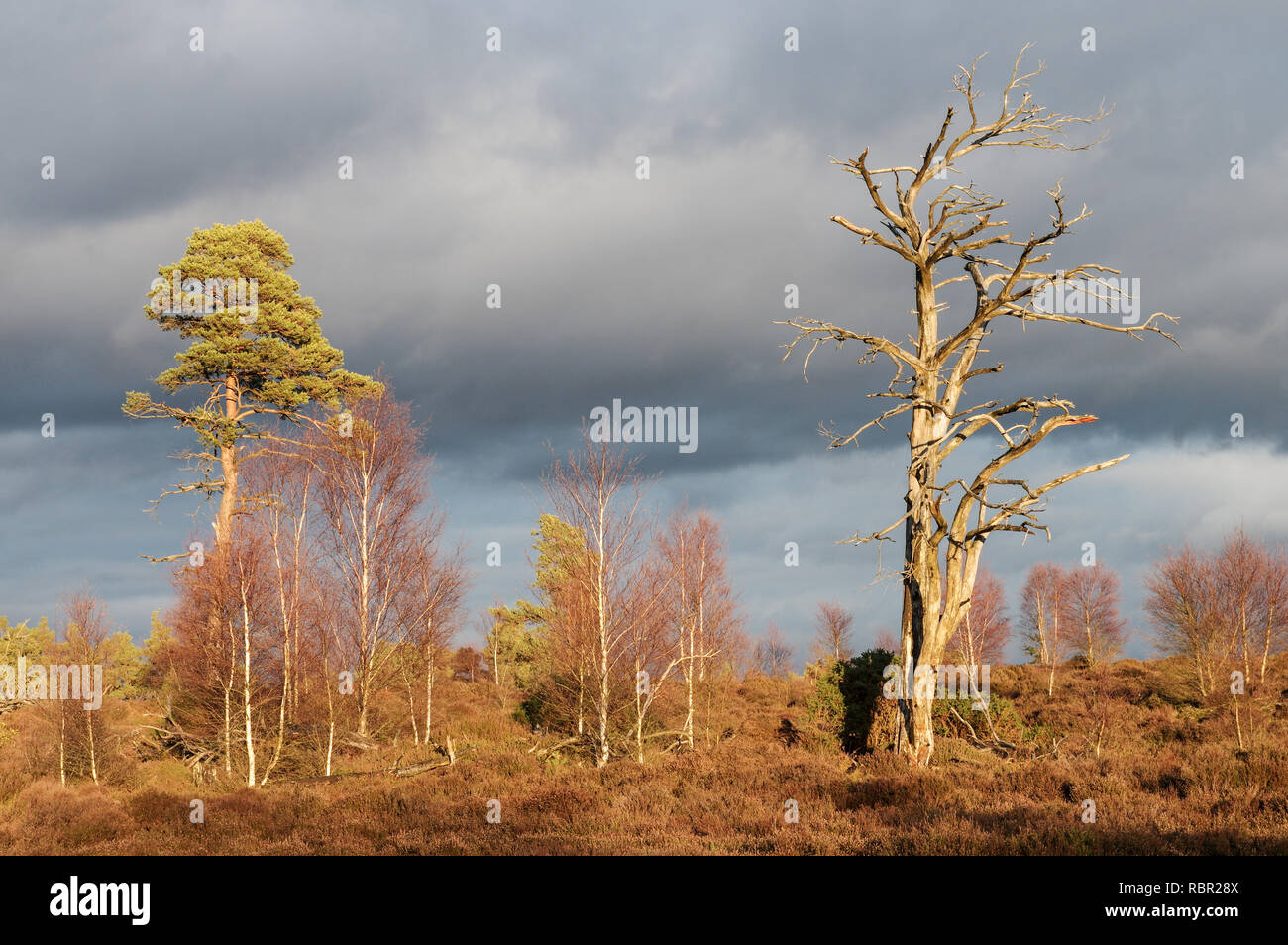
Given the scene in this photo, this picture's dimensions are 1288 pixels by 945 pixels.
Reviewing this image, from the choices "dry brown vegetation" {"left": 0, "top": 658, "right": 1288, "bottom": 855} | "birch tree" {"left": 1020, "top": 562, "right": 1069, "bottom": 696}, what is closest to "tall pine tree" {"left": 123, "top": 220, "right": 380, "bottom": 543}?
"dry brown vegetation" {"left": 0, "top": 658, "right": 1288, "bottom": 855}

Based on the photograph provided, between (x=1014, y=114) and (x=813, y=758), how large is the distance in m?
13.6

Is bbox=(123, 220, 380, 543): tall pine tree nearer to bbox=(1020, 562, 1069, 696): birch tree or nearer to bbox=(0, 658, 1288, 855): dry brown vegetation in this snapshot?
bbox=(0, 658, 1288, 855): dry brown vegetation

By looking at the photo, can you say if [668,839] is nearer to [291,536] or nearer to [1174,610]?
[291,536]

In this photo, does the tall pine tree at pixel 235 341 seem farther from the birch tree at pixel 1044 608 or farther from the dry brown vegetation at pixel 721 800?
the birch tree at pixel 1044 608

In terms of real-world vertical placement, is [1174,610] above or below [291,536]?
below

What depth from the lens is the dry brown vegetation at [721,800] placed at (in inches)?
437

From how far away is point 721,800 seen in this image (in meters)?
14.6

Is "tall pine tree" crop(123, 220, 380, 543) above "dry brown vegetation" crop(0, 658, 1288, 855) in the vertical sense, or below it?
above

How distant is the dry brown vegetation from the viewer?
1111cm

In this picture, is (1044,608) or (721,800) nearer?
(721,800)
